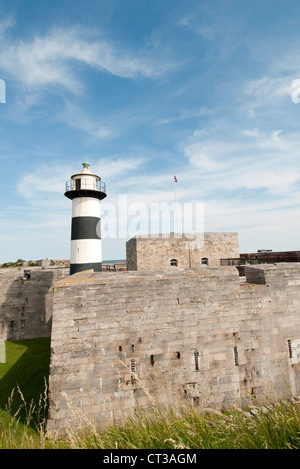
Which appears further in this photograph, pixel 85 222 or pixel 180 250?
pixel 180 250

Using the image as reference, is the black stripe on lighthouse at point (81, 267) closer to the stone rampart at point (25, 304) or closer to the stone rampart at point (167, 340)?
the stone rampart at point (25, 304)

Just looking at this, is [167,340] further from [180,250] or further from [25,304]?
[180,250]

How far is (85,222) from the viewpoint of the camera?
44.9 ft

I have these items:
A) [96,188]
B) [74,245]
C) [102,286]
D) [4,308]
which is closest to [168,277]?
[102,286]

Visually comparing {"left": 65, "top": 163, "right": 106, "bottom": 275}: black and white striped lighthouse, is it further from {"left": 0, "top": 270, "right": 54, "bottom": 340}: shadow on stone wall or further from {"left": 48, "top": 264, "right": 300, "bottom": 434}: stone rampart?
{"left": 48, "top": 264, "right": 300, "bottom": 434}: stone rampart

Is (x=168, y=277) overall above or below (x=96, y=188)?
below

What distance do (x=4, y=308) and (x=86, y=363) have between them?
8.66m

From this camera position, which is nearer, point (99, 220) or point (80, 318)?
point (80, 318)

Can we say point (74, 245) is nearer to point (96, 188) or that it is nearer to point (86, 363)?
point (96, 188)

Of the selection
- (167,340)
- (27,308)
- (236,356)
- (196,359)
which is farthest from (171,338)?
(27,308)

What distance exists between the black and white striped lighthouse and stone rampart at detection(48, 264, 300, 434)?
578 cm

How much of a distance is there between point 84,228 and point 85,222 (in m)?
0.39

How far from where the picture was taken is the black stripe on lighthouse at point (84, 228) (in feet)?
44.4
